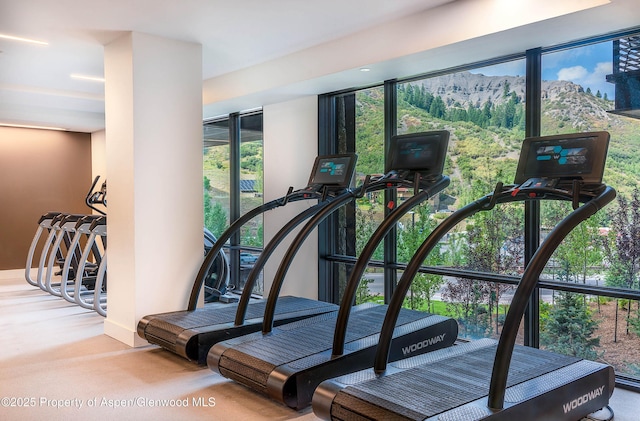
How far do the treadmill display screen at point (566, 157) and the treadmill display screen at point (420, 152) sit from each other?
0.66 metres

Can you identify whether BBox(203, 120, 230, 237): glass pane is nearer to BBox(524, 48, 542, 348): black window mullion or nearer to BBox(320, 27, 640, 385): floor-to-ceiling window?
BBox(320, 27, 640, 385): floor-to-ceiling window

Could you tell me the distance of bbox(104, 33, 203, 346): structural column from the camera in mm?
4777

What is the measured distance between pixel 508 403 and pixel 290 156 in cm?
418

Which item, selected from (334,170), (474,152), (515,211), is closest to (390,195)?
(474,152)

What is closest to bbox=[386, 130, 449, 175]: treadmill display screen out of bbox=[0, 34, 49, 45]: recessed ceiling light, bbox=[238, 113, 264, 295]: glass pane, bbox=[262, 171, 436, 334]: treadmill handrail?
bbox=[262, 171, 436, 334]: treadmill handrail

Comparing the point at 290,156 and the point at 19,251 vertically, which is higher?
the point at 290,156

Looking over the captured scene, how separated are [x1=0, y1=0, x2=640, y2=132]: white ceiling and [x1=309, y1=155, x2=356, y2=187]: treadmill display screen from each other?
36.7 inches

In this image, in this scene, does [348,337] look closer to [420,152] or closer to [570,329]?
[420,152]

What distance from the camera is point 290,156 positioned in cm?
639

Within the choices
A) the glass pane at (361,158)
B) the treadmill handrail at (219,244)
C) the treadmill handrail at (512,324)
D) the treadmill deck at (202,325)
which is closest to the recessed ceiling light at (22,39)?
the treadmill handrail at (219,244)

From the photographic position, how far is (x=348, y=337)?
159 inches

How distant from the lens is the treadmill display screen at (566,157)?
10.1 feet

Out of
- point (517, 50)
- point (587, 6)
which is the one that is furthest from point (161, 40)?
point (587, 6)

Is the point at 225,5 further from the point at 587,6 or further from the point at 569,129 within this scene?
the point at 569,129
